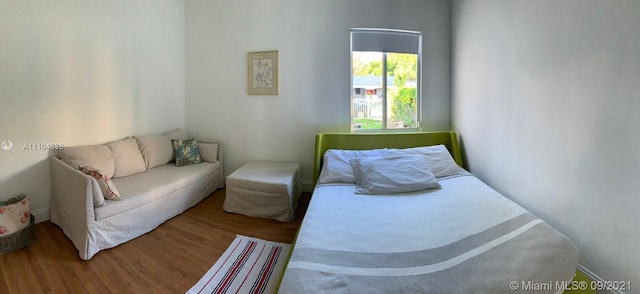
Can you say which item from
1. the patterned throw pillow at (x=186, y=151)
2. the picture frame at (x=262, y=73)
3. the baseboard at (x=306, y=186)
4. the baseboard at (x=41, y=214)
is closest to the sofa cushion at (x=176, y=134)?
the patterned throw pillow at (x=186, y=151)

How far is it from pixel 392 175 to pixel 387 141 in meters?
0.87

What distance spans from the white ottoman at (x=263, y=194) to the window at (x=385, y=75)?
1.26m

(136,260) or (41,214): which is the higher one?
(41,214)

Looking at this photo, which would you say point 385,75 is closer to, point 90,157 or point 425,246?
point 425,246

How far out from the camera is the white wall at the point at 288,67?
3320 millimetres

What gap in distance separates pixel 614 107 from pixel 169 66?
173 inches

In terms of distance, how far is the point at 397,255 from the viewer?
1325 millimetres

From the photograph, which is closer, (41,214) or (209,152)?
(41,214)

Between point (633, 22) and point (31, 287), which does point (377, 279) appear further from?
point (31, 287)

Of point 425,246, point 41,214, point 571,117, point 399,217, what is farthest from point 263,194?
point 571,117

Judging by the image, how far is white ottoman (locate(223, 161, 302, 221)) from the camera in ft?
9.05

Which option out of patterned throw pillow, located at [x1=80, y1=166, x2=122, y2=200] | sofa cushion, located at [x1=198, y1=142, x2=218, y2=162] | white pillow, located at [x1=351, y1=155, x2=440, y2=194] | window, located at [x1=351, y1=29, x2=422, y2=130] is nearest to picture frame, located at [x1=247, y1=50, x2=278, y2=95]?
sofa cushion, located at [x1=198, y1=142, x2=218, y2=162]

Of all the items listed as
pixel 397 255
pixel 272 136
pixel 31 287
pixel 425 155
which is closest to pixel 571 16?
pixel 425 155

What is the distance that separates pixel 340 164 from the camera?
8.86 feet
